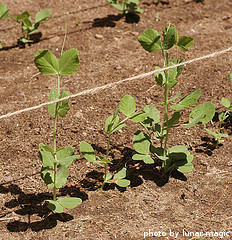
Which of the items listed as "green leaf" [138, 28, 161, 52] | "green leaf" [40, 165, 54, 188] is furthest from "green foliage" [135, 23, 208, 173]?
"green leaf" [40, 165, 54, 188]

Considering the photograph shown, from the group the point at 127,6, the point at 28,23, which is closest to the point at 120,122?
the point at 28,23

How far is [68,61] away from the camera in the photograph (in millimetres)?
1584

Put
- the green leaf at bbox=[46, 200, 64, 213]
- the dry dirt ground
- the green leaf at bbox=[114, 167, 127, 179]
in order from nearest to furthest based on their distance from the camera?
the green leaf at bbox=[46, 200, 64, 213]
the dry dirt ground
the green leaf at bbox=[114, 167, 127, 179]

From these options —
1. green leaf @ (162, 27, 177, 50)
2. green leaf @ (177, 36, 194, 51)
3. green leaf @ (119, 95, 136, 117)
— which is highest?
green leaf @ (162, 27, 177, 50)

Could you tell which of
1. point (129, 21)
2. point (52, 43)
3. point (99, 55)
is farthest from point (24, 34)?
point (129, 21)

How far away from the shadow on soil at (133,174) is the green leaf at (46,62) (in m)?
0.68

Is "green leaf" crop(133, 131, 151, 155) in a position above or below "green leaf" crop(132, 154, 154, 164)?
above

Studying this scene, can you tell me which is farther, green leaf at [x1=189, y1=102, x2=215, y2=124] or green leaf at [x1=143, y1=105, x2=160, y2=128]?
green leaf at [x1=143, y1=105, x2=160, y2=128]

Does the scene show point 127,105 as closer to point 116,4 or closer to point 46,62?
point 46,62

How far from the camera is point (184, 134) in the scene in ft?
7.44

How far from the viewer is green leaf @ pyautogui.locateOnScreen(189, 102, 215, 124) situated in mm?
1831

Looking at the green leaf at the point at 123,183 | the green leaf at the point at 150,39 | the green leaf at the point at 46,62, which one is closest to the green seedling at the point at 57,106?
the green leaf at the point at 46,62

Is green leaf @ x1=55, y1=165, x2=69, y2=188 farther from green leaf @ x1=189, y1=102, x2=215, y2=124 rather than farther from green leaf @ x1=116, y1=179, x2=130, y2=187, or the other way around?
green leaf @ x1=189, y1=102, x2=215, y2=124

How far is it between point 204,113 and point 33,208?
1.04 m
